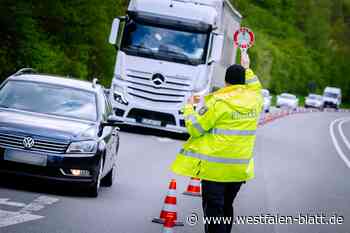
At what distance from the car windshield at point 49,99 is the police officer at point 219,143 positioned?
5.05 m

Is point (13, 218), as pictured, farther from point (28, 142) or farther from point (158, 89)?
point (158, 89)

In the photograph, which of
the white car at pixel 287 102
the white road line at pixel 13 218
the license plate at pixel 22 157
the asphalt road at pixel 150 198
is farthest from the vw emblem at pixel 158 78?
the white car at pixel 287 102

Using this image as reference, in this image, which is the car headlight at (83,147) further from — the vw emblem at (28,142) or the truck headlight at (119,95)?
the truck headlight at (119,95)

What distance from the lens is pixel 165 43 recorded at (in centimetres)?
2606

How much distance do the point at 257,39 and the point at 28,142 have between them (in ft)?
321

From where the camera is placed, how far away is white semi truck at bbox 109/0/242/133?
25.8 meters

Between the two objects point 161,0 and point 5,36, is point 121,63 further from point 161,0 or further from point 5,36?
point 5,36

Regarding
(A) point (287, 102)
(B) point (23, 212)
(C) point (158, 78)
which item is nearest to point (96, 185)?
(B) point (23, 212)

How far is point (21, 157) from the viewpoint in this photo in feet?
40.3

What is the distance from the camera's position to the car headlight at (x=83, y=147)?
12531mm

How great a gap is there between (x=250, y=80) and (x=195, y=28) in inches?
666

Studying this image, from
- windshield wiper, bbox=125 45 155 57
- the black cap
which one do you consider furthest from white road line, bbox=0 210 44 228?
windshield wiper, bbox=125 45 155 57

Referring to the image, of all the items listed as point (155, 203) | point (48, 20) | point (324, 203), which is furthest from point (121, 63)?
point (48, 20)

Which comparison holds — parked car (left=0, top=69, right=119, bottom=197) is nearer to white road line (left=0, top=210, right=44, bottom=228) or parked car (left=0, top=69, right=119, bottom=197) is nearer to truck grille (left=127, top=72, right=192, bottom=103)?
white road line (left=0, top=210, right=44, bottom=228)
